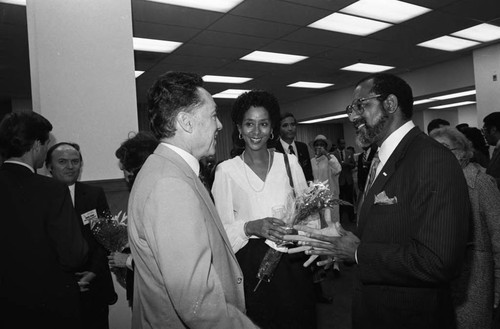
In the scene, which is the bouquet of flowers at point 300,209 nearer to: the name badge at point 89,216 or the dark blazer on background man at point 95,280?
the dark blazer on background man at point 95,280

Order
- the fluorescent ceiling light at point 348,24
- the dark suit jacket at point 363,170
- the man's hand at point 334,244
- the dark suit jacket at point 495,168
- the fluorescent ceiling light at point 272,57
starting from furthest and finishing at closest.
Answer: the fluorescent ceiling light at point 272,57 → the fluorescent ceiling light at point 348,24 → the dark suit jacket at point 363,170 → the dark suit jacket at point 495,168 → the man's hand at point 334,244

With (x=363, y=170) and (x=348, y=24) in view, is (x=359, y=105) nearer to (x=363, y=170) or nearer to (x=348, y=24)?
(x=363, y=170)

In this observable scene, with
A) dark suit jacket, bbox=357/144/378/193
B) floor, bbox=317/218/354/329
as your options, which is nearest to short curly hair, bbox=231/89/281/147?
floor, bbox=317/218/354/329

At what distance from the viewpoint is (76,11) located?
8.61ft

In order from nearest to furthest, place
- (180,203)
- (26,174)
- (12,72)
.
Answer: (180,203) → (26,174) → (12,72)

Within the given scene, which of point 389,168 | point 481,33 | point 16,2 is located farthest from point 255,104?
point 481,33

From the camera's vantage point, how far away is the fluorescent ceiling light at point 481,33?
20.3ft

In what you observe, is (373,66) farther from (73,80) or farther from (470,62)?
(73,80)

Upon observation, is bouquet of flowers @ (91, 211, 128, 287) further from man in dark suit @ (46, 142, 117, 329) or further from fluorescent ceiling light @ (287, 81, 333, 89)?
fluorescent ceiling light @ (287, 81, 333, 89)

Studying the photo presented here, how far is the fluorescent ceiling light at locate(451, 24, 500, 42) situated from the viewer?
618 centimetres

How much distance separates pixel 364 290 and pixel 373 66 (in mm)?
7824

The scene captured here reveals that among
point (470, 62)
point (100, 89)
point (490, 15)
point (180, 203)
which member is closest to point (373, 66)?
point (470, 62)

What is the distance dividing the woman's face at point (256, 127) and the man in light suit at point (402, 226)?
68 cm

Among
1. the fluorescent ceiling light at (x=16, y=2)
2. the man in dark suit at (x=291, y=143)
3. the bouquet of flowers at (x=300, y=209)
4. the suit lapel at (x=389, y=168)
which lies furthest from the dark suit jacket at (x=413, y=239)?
the fluorescent ceiling light at (x=16, y=2)
